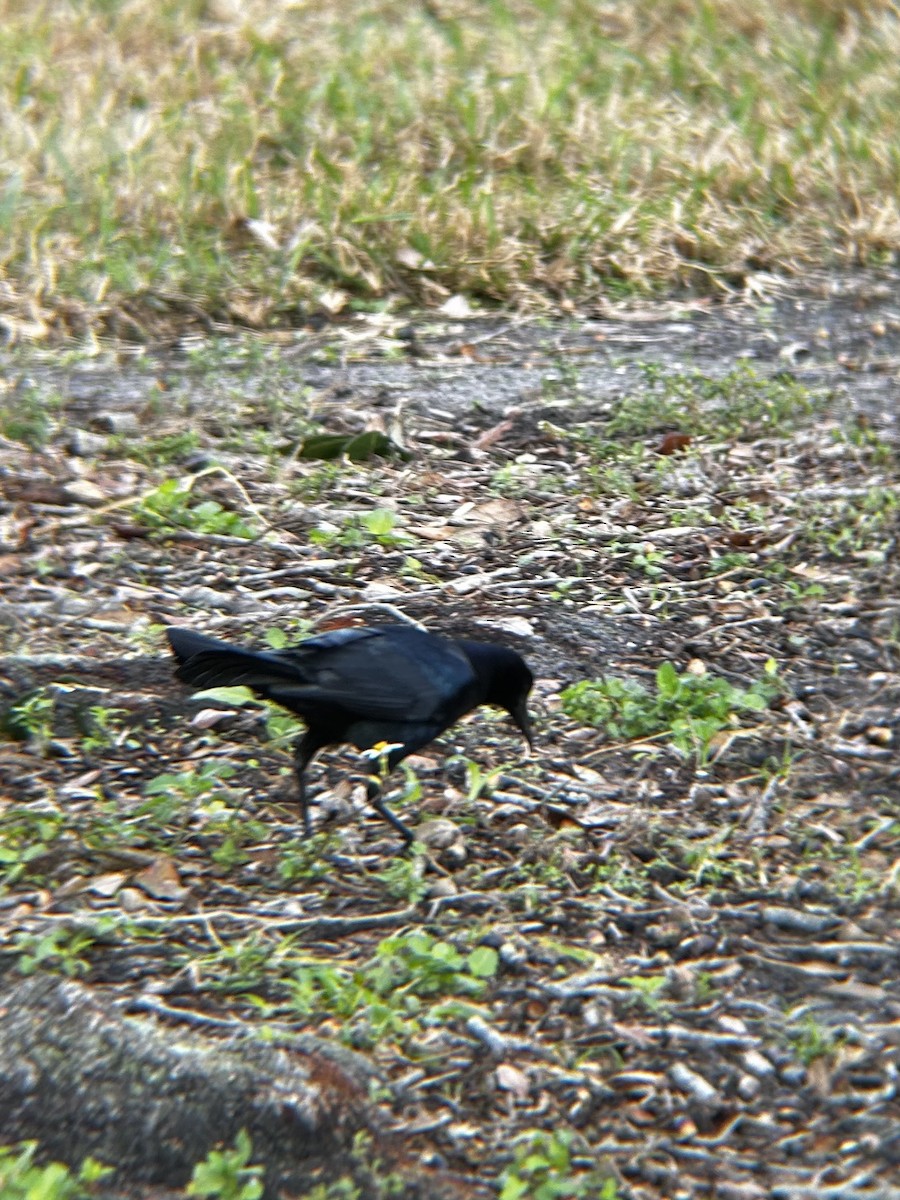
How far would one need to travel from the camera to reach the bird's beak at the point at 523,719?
362 cm

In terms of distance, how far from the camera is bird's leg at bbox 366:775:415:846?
132 inches

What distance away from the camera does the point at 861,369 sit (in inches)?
226

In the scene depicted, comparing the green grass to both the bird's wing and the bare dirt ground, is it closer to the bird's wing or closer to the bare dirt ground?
the bare dirt ground

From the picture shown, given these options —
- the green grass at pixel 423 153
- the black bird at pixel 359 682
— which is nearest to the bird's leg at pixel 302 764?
the black bird at pixel 359 682

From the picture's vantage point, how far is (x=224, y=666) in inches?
130

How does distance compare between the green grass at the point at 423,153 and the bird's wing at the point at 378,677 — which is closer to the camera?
the bird's wing at the point at 378,677

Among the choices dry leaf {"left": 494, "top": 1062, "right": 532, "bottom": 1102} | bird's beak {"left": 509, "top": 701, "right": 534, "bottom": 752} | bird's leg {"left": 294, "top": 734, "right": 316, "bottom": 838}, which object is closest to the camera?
dry leaf {"left": 494, "top": 1062, "right": 532, "bottom": 1102}

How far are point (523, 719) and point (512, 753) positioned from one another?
109 millimetres

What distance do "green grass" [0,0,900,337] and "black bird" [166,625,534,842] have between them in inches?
115

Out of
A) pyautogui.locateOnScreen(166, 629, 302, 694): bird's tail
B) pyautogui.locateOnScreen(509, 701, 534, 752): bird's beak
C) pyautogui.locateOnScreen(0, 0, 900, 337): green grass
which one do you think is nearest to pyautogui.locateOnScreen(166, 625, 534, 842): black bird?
pyautogui.locateOnScreen(166, 629, 302, 694): bird's tail

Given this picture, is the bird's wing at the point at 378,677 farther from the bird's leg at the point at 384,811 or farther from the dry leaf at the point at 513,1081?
the dry leaf at the point at 513,1081

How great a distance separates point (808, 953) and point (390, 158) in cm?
486

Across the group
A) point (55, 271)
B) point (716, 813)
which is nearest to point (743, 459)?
point (716, 813)

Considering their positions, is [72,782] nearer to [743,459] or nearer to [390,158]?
[743,459]
